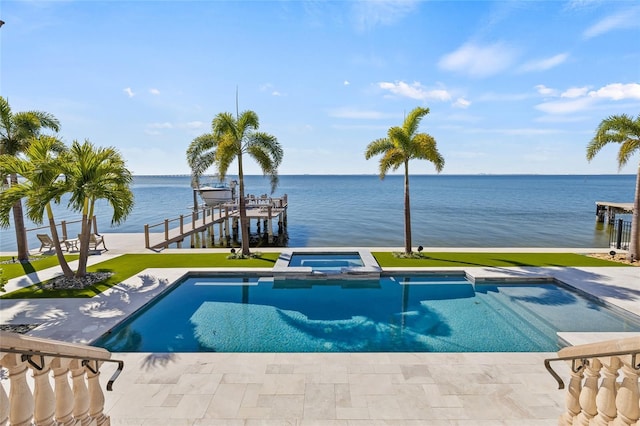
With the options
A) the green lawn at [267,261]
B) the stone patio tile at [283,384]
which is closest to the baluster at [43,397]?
the stone patio tile at [283,384]

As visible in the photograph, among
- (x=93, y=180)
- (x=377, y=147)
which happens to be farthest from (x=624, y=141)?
(x=93, y=180)

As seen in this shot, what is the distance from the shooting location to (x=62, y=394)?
8.66 feet

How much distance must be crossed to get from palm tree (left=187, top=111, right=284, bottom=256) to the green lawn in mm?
1759

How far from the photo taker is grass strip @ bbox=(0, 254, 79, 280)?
11984 mm

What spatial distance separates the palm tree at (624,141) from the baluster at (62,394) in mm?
17080

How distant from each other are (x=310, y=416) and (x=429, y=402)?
176cm

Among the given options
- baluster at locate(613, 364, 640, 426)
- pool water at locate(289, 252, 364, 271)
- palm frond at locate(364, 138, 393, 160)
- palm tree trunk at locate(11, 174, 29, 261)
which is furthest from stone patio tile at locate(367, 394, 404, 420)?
palm tree trunk at locate(11, 174, 29, 261)

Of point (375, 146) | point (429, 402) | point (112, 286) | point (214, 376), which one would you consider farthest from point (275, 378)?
point (375, 146)

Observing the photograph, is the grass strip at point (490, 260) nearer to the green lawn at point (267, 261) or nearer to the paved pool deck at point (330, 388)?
the green lawn at point (267, 261)

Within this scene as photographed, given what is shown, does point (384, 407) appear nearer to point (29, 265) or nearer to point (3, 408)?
point (3, 408)

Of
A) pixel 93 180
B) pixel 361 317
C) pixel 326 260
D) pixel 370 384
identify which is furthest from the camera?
pixel 326 260

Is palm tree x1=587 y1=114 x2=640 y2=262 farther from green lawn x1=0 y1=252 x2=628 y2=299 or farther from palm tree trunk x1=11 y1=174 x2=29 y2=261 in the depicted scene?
palm tree trunk x1=11 y1=174 x2=29 y2=261

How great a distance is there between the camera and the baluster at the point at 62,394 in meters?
2.59

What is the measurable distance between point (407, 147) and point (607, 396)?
1264 centimetres
